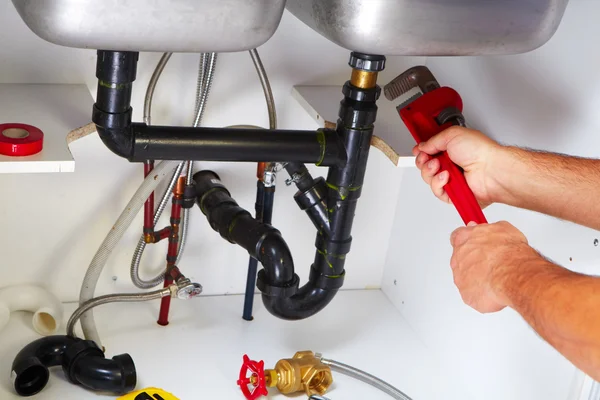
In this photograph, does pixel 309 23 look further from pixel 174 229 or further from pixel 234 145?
pixel 174 229

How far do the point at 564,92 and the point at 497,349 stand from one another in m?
0.43

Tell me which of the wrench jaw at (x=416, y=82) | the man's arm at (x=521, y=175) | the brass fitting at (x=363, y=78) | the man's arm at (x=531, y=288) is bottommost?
the man's arm at (x=531, y=288)

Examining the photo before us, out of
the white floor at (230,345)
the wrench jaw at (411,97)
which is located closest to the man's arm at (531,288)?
the wrench jaw at (411,97)

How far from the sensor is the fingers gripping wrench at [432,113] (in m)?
1.05

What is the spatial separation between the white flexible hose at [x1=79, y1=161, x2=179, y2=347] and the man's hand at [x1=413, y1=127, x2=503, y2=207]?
0.42 meters

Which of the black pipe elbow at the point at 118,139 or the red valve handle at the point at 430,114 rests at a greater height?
the red valve handle at the point at 430,114

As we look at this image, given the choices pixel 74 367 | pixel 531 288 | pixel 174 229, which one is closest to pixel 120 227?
pixel 174 229

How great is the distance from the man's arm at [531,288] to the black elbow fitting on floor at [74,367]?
600mm

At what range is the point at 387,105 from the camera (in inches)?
54.9

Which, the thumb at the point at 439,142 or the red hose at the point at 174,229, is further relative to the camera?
the red hose at the point at 174,229

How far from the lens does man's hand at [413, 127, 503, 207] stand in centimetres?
105

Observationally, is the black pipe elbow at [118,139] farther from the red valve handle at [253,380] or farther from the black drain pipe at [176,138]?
the red valve handle at [253,380]

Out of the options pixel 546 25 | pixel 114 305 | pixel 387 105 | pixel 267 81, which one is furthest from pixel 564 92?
pixel 114 305

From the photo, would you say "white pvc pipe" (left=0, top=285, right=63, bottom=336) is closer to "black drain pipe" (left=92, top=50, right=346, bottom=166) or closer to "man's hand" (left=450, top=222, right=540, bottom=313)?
"black drain pipe" (left=92, top=50, right=346, bottom=166)
